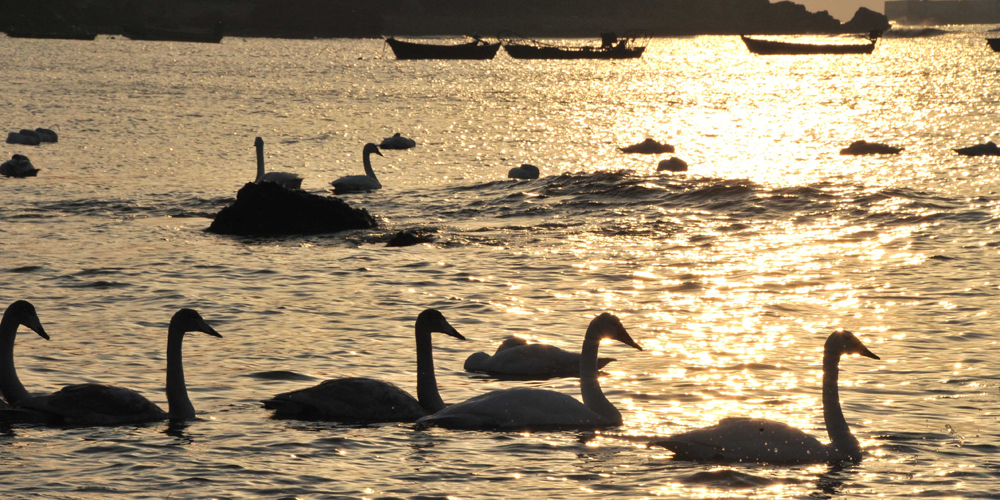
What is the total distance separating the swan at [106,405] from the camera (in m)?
9.23

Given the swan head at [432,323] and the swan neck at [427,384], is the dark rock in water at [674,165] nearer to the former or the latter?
the swan head at [432,323]

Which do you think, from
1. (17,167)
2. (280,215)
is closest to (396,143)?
(17,167)

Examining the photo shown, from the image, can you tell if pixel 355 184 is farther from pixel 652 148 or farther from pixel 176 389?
pixel 176 389

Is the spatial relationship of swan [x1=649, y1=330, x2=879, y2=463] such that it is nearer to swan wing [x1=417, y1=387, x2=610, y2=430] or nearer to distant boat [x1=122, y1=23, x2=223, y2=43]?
swan wing [x1=417, y1=387, x2=610, y2=430]

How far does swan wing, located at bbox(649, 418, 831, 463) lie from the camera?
838 centimetres

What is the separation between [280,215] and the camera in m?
20.4

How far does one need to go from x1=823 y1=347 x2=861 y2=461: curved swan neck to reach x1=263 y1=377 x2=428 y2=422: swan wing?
10.2ft

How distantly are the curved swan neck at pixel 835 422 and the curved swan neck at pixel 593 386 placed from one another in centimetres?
161

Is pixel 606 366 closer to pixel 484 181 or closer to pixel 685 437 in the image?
pixel 685 437

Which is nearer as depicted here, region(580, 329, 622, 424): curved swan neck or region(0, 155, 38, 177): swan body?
region(580, 329, 622, 424): curved swan neck

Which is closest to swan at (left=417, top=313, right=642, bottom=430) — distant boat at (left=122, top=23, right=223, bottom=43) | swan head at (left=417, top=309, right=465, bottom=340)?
swan head at (left=417, top=309, right=465, bottom=340)

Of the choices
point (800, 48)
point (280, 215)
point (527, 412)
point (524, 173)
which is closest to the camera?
point (527, 412)

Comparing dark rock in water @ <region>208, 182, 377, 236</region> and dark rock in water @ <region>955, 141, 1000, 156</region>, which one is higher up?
dark rock in water @ <region>955, 141, 1000, 156</region>

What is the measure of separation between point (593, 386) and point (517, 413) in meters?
0.70
